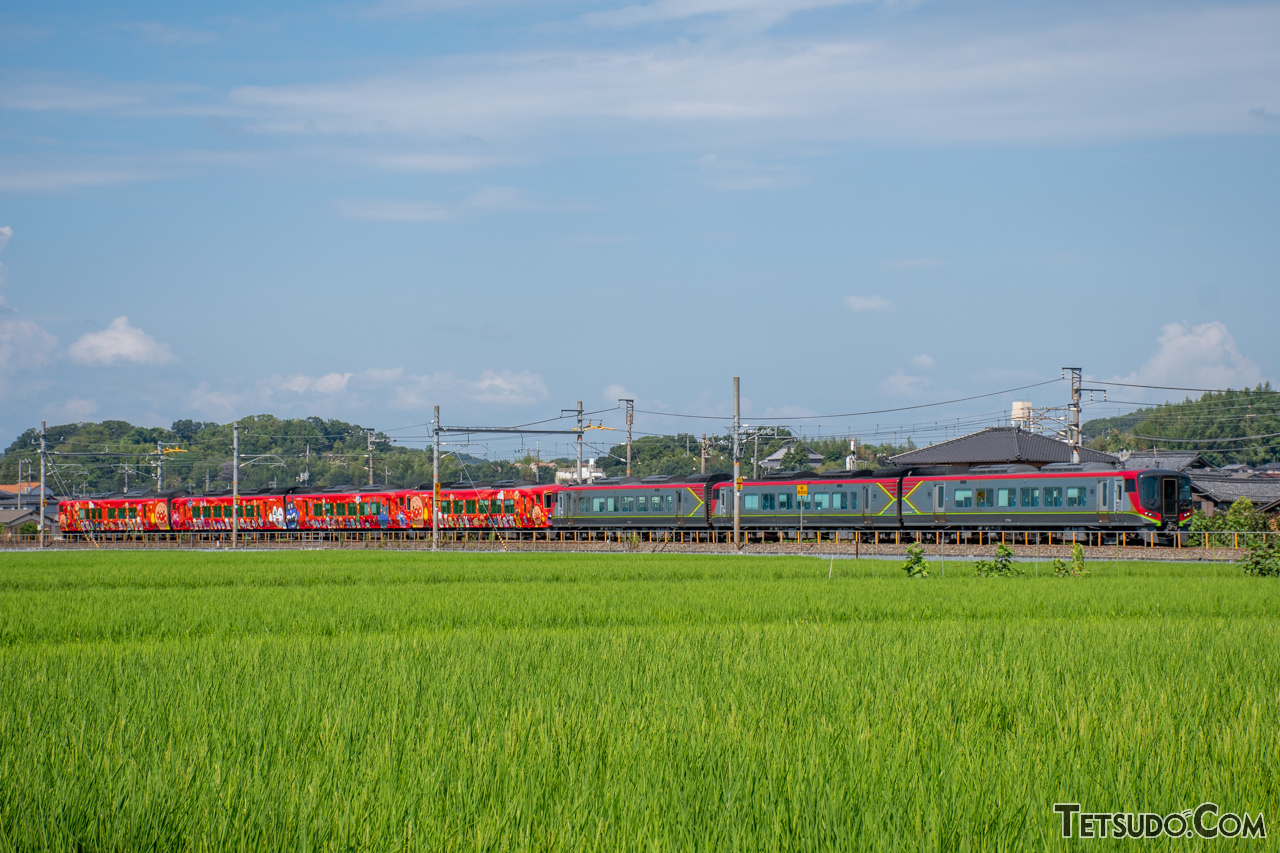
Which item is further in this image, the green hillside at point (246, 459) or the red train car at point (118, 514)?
the green hillside at point (246, 459)

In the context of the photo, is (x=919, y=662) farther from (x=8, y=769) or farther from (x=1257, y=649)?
(x=8, y=769)

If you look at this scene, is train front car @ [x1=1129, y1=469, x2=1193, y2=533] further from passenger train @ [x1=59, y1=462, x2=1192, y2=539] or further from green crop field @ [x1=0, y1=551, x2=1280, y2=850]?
green crop field @ [x1=0, y1=551, x2=1280, y2=850]

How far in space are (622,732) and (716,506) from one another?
4295 centimetres

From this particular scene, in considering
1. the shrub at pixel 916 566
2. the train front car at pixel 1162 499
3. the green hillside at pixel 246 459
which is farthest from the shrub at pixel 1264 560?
the green hillside at pixel 246 459

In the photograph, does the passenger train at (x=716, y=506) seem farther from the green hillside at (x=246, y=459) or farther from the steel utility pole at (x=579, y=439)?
the green hillside at (x=246, y=459)

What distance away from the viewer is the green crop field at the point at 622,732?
4223 mm

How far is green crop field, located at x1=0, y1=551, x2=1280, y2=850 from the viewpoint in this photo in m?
4.22

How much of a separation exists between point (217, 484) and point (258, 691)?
148508 millimetres

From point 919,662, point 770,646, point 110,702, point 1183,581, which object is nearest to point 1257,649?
point 919,662

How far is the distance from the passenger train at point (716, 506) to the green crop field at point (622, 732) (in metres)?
27.7

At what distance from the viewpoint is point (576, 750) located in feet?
18.2

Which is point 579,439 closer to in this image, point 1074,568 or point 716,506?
point 716,506

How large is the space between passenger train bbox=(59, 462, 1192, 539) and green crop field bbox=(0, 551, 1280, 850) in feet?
90.8

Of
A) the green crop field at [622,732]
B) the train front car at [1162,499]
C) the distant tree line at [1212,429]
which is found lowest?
the green crop field at [622,732]
